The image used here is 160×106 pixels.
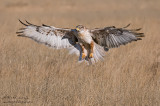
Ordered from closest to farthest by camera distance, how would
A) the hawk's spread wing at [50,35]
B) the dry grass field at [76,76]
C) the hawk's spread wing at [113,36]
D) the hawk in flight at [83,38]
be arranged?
the dry grass field at [76,76]
the hawk's spread wing at [113,36]
the hawk in flight at [83,38]
the hawk's spread wing at [50,35]

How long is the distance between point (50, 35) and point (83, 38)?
32.5 inches

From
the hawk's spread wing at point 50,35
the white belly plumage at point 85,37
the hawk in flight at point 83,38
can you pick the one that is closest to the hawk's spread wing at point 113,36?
the hawk in flight at point 83,38

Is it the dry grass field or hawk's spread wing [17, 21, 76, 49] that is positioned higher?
hawk's spread wing [17, 21, 76, 49]

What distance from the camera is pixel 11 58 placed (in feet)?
27.0

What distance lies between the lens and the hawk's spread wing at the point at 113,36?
22.7 ft

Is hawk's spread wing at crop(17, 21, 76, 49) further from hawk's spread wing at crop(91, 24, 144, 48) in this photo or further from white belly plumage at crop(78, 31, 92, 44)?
hawk's spread wing at crop(91, 24, 144, 48)

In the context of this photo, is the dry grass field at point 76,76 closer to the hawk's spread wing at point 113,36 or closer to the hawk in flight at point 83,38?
the hawk in flight at point 83,38

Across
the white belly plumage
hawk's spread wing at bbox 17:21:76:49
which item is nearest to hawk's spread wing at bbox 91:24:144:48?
the white belly plumage

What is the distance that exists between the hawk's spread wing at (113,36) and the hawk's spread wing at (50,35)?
590 mm

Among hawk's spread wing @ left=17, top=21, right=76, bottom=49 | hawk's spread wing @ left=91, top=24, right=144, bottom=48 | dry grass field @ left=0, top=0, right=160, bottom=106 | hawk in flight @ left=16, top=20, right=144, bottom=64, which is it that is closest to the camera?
dry grass field @ left=0, top=0, right=160, bottom=106

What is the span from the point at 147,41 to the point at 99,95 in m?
4.60

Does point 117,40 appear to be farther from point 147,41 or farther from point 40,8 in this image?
point 40,8

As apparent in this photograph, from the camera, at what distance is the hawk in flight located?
704 centimetres

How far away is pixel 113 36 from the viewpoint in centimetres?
717
